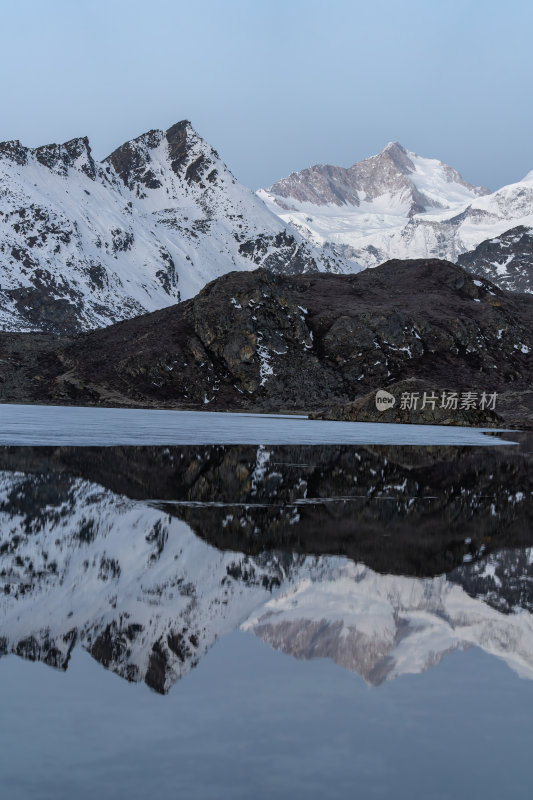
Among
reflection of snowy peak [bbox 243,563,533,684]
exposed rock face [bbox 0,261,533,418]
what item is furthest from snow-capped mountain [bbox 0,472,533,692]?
exposed rock face [bbox 0,261,533,418]

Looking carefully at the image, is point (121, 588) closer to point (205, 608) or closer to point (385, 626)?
point (205, 608)

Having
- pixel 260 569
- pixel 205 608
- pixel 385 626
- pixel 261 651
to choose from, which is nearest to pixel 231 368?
pixel 260 569

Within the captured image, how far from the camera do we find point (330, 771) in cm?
649

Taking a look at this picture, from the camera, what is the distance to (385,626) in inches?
422

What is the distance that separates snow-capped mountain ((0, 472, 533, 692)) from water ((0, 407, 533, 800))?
0.05 m

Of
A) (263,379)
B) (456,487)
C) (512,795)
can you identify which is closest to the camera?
(512,795)

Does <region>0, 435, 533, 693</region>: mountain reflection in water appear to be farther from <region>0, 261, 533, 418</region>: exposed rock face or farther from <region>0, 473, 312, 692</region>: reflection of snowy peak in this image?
<region>0, 261, 533, 418</region>: exposed rock face

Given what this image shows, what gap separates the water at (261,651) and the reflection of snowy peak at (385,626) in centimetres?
4

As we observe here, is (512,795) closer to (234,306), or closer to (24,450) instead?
(24,450)

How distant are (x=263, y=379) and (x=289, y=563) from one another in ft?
552

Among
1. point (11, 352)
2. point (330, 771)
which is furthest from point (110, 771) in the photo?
point (11, 352)

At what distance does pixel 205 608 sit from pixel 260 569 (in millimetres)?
3020

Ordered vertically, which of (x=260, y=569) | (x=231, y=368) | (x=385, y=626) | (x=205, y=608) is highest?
(x=385, y=626)

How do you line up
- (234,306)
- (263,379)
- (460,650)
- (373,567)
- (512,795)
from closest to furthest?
(512,795) < (460,650) < (373,567) < (263,379) < (234,306)
